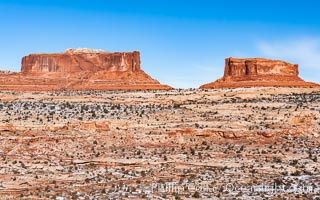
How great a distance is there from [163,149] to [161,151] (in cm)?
51

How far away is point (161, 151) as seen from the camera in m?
26.0

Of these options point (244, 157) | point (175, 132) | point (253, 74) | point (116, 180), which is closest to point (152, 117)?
point (175, 132)

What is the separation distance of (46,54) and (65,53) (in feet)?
10.1

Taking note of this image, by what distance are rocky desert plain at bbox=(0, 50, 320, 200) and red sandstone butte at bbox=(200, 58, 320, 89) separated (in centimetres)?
1621

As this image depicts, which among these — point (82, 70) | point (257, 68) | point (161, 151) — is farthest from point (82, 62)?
point (161, 151)

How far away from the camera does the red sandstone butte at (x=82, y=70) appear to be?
233ft

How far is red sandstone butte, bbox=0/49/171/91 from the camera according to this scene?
70.9 metres

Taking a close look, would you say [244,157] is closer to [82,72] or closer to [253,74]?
[253,74]

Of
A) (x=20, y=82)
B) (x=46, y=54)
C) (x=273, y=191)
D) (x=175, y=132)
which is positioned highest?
(x=46, y=54)

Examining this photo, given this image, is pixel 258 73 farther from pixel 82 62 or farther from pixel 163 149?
pixel 163 149

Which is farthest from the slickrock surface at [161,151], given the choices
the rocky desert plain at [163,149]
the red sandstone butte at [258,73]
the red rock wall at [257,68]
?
the red rock wall at [257,68]

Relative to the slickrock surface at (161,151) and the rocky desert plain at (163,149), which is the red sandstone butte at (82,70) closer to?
the rocky desert plain at (163,149)

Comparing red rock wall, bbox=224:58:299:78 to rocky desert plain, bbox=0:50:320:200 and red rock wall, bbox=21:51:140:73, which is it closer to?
red rock wall, bbox=21:51:140:73

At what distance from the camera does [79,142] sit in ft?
88.5
